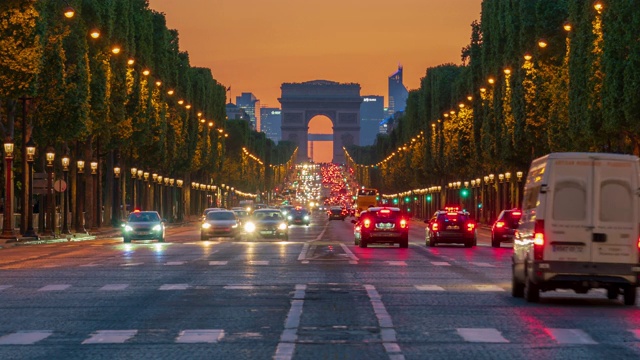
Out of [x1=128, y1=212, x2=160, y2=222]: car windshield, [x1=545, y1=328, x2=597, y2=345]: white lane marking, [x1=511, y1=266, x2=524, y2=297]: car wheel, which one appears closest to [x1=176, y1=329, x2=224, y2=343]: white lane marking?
[x1=545, y1=328, x2=597, y2=345]: white lane marking

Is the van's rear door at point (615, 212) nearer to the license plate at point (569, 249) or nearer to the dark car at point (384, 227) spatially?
the license plate at point (569, 249)

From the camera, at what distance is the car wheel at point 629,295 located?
2456 centimetres

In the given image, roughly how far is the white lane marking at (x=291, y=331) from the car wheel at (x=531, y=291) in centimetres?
387

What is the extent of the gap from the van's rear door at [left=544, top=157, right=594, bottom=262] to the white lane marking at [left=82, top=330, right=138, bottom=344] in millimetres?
8040

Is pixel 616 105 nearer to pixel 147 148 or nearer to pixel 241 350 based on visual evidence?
pixel 241 350

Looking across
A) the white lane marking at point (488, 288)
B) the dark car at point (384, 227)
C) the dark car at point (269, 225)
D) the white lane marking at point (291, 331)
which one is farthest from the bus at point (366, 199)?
the white lane marking at point (291, 331)

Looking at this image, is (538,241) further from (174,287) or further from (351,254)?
(351,254)

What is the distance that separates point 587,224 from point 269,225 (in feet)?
160

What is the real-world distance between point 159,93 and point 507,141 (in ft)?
104

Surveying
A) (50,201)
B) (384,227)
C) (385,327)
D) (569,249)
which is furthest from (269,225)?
(385,327)

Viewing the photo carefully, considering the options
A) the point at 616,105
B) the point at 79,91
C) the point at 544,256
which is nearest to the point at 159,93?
the point at 79,91

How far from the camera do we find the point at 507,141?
9681cm

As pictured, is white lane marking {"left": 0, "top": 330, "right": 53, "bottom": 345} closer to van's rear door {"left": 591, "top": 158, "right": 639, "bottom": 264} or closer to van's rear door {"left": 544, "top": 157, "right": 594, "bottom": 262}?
van's rear door {"left": 544, "top": 157, "right": 594, "bottom": 262}

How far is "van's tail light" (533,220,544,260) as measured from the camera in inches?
957
